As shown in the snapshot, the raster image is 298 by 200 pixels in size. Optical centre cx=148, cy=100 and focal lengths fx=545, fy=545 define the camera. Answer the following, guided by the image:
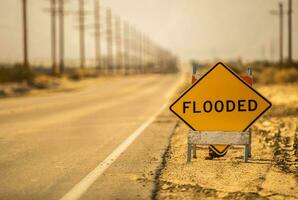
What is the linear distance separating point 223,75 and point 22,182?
10.5 ft

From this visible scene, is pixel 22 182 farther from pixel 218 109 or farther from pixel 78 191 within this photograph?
pixel 218 109

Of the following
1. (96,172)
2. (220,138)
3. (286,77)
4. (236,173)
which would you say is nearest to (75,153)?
(96,172)

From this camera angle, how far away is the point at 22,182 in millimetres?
6820

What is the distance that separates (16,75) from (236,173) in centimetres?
3344

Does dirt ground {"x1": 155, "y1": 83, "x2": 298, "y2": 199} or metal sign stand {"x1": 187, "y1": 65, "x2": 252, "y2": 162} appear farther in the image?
metal sign stand {"x1": 187, "y1": 65, "x2": 252, "y2": 162}

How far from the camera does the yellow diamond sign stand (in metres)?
7.86

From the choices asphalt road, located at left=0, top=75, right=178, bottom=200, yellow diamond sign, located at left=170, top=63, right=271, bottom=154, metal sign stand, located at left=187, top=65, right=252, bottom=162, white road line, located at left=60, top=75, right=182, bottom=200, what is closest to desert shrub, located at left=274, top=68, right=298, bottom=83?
asphalt road, located at left=0, top=75, right=178, bottom=200

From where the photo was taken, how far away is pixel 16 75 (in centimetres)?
3888

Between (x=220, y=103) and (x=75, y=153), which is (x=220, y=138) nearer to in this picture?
(x=220, y=103)

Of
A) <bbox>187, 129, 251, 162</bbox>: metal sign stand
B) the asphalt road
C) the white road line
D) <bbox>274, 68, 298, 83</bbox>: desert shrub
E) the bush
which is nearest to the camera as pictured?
the white road line

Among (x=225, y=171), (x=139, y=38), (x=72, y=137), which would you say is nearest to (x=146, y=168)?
(x=225, y=171)

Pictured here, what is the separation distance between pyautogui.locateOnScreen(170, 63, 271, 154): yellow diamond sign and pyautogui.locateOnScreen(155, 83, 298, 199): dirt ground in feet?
1.73

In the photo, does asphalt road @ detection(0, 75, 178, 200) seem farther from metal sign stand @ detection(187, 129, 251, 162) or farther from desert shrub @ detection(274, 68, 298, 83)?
desert shrub @ detection(274, 68, 298, 83)

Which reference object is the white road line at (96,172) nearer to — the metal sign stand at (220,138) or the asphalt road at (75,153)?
the asphalt road at (75,153)
